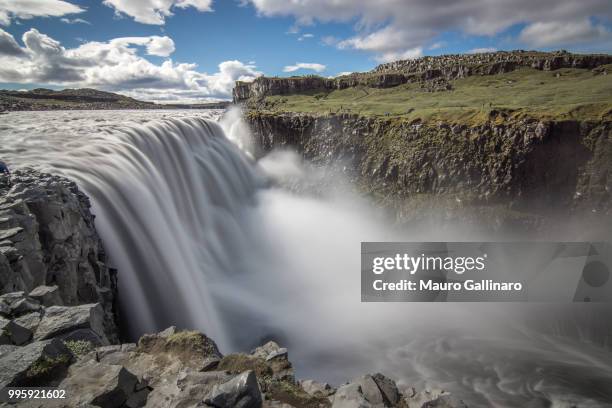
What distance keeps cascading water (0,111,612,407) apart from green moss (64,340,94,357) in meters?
11.6

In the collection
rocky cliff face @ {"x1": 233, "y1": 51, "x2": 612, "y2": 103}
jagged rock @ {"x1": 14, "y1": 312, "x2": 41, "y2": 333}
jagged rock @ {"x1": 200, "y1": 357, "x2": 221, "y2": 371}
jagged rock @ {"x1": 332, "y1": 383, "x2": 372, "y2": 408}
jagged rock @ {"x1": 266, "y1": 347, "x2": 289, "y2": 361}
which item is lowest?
jagged rock @ {"x1": 266, "y1": 347, "x2": 289, "y2": 361}

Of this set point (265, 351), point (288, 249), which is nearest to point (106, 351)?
point (265, 351)

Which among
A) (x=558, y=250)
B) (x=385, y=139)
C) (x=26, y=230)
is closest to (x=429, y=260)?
(x=558, y=250)

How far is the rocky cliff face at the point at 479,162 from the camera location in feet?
158

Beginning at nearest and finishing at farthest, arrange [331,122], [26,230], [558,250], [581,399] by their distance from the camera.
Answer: [26,230], [581,399], [558,250], [331,122]

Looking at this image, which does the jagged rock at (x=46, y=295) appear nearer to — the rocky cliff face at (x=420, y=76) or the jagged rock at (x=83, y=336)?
the jagged rock at (x=83, y=336)

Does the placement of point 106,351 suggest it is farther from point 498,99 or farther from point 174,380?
point 498,99

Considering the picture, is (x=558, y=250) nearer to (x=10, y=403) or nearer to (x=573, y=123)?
(x=573, y=123)

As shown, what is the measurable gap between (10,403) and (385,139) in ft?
206

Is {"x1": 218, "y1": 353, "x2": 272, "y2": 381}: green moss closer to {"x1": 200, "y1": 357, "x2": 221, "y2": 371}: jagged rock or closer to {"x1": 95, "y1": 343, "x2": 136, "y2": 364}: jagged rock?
{"x1": 200, "y1": 357, "x2": 221, "y2": 371}: jagged rock

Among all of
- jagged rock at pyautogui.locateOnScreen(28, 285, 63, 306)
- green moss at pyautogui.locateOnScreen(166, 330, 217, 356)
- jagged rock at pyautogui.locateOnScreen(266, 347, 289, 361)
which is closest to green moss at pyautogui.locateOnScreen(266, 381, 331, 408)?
jagged rock at pyautogui.locateOnScreen(266, 347, 289, 361)

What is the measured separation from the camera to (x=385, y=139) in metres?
64.0

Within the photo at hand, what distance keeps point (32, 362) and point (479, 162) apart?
5787cm

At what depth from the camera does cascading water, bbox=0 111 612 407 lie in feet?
82.8
